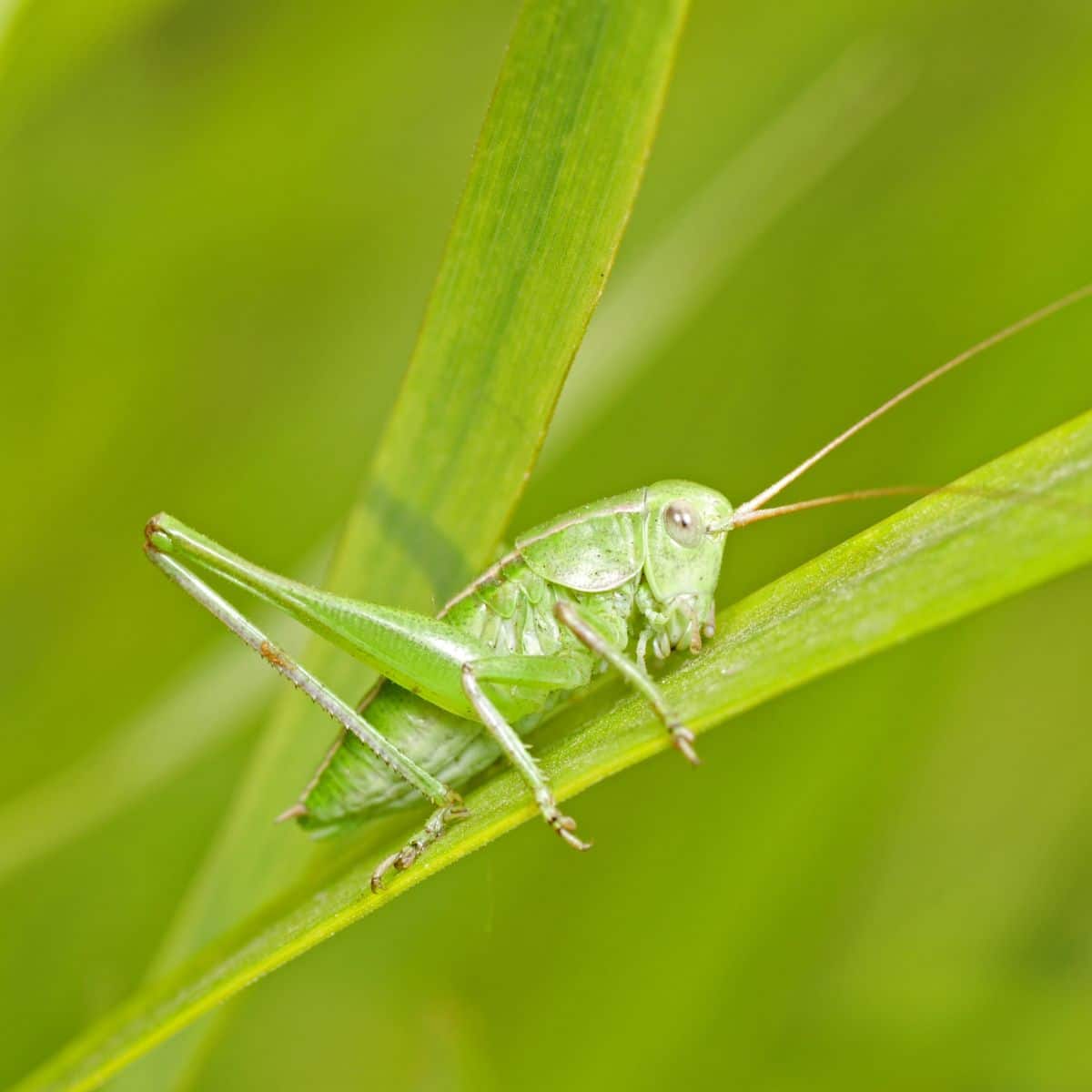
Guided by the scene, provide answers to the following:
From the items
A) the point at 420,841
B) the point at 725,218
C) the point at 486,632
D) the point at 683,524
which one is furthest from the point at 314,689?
the point at 725,218

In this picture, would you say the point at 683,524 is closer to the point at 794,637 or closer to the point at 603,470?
the point at 603,470

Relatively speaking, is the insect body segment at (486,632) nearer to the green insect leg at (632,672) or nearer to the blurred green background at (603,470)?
the green insect leg at (632,672)

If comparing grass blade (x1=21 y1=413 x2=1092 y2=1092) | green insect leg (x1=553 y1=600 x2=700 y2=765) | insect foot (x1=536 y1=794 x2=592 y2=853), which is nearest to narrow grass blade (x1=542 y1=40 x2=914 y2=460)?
green insect leg (x1=553 y1=600 x2=700 y2=765)

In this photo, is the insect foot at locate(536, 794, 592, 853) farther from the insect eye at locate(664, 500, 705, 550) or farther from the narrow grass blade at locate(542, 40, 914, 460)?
the narrow grass blade at locate(542, 40, 914, 460)

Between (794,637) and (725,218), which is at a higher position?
(725,218)

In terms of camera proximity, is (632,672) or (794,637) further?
(632,672)

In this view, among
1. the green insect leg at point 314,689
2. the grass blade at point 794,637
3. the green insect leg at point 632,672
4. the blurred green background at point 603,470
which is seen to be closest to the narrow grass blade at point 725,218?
the blurred green background at point 603,470

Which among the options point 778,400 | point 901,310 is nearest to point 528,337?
point 778,400
